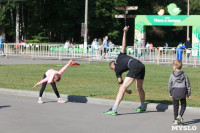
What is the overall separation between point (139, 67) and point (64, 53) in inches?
885

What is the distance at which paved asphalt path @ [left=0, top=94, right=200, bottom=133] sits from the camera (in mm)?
7637

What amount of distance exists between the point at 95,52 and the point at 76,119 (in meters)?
21.8

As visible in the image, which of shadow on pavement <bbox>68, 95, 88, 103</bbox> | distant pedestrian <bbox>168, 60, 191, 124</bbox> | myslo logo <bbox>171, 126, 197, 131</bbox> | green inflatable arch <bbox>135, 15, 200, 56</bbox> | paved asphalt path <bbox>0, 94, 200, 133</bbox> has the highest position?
green inflatable arch <bbox>135, 15, 200, 56</bbox>

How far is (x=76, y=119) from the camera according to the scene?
28.4 feet

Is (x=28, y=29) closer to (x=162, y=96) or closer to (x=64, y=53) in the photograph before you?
(x=64, y=53)

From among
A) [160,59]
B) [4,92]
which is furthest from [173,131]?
[160,59]

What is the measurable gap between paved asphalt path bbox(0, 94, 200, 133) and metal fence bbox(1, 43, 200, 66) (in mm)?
16351

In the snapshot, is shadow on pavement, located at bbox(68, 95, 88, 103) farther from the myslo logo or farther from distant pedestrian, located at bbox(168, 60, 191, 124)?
the myslo logo

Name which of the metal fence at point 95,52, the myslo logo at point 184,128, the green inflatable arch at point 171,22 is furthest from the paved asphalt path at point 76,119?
the green inflatable arch at point 171,22

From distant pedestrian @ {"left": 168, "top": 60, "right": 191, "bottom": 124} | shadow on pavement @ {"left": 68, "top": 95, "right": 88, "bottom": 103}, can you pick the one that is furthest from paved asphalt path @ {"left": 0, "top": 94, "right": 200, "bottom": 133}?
distant pedestrian @ {"left": 168, "top": 60, "right": 191, "bottom": 124}

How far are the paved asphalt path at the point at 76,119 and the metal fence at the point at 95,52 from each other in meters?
16.4

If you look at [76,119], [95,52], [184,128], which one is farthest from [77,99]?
[95,52]

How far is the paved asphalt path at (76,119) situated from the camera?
25.1ft

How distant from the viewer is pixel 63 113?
941 cm
